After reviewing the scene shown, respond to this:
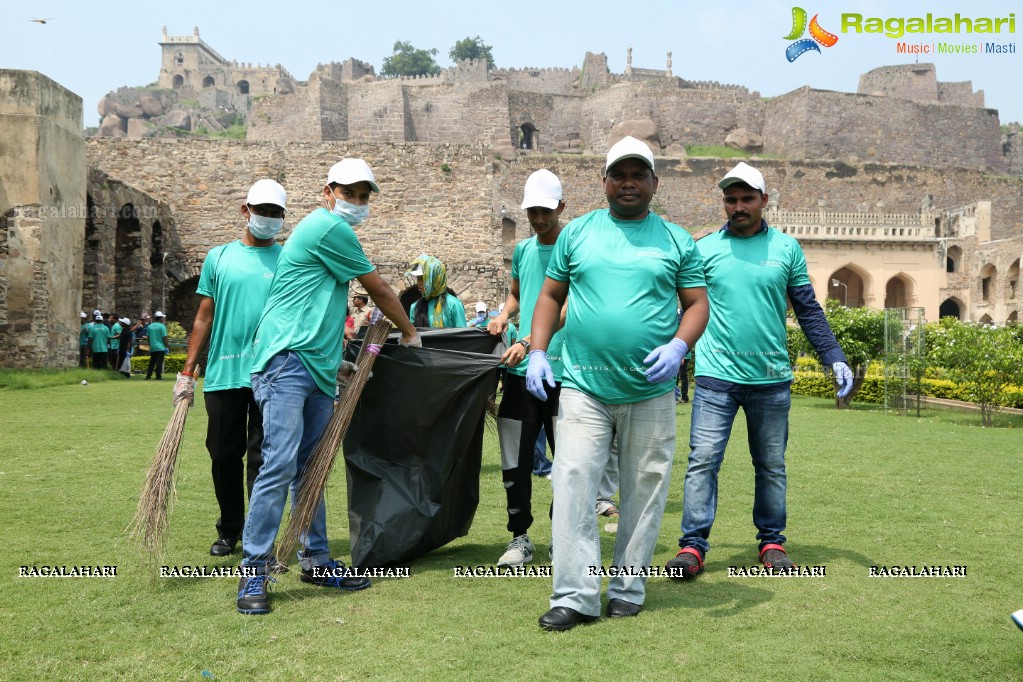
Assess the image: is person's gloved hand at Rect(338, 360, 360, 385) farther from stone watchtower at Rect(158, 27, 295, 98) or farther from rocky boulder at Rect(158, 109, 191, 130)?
stone watchtower at Rect(158, 27, 295, 98)

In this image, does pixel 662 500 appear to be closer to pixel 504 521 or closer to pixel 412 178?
pixel 504 521

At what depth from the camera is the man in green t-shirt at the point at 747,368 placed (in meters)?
4.44

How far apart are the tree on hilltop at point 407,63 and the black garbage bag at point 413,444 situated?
81.5m

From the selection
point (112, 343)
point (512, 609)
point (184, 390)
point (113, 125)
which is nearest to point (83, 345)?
point (112, 343)

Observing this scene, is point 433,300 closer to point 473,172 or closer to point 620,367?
point 620,367

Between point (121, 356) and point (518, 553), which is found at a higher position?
point (121, 356)

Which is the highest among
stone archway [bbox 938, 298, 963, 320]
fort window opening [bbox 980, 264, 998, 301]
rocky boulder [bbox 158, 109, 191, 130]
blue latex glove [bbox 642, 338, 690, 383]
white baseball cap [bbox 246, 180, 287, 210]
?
rocky boulder [bbox 158, 109, 191, 130]

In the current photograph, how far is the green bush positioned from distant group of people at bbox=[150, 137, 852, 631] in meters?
17.3

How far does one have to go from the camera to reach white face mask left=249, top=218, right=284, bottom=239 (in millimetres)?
4609

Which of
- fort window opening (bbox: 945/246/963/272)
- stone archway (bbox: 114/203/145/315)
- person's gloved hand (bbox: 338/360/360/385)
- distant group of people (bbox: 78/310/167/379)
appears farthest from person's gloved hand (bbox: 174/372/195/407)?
fort window opening (bbox: 945/246/963/272)

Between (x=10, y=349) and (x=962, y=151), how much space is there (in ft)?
176

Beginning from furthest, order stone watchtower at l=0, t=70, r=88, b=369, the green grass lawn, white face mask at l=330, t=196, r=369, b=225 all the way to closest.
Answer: stone watchtower at l=0, t=70, r=88, b=369
white face mask at l=330, t=196, r=369, b=225
the green grass lawn

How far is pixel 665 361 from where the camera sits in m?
3.50

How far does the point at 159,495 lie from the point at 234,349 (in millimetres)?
784
